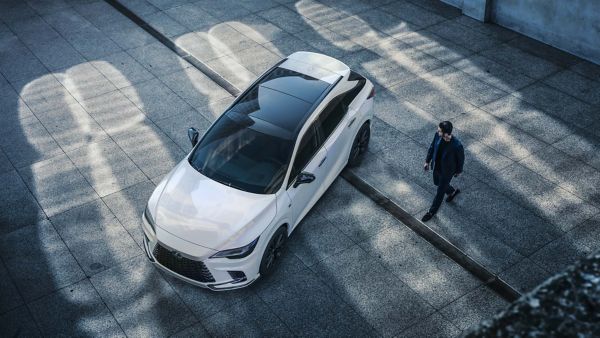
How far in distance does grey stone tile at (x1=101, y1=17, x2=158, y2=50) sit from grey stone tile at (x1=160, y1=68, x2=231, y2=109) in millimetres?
1757

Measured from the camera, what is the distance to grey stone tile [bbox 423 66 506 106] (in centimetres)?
1172

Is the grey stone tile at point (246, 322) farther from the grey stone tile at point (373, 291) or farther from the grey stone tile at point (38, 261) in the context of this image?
the grey stone tile at point (38, 261)

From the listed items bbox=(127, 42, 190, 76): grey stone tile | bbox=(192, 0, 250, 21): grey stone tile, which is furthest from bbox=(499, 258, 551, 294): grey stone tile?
bbox=(192, 0, 250, 21): grey stone tile

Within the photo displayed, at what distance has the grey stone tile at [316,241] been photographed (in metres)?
8.59

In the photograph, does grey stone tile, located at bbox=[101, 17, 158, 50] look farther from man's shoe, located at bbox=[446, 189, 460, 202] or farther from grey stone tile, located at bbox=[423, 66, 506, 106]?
man's shoe, located at bbox=[446, 189, 460, 202]

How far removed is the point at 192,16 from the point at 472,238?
9.33 m

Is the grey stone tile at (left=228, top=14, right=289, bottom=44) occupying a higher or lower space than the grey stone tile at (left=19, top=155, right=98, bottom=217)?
higher

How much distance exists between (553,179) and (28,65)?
10580 mm

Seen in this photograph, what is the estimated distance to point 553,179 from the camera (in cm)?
968

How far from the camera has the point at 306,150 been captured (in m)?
8.52

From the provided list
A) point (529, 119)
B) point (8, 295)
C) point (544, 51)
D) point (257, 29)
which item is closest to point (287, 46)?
point (257, 29)

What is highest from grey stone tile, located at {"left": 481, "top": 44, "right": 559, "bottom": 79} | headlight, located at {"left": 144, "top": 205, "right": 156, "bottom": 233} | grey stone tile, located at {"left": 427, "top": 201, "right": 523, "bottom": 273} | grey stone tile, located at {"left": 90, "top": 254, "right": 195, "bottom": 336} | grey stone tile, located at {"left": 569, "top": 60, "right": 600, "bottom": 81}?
headlight, located at {"left": 144, "top": 205, "right": 156, "bottom": 233}

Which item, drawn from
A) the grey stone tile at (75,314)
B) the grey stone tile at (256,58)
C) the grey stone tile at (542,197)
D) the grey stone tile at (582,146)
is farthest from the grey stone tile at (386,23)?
the grey stone tile at (75,314)

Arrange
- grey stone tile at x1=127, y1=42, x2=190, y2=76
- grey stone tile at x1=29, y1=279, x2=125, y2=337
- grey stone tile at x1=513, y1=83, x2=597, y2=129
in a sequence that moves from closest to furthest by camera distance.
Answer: grey stone tile at x1=29, y1=279, x2=125, y2=337
grey stone tile at x1=513, y1=83, x2=597, y2=129
grey stone tile at x1=127, y1=42, x2=190, y2=76
